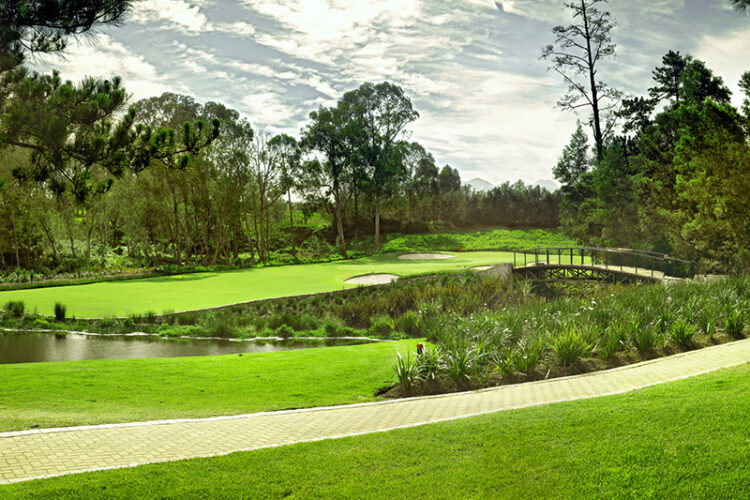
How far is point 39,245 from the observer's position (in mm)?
35344

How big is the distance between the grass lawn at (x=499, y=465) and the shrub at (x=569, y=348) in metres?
3.71

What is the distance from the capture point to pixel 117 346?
14.1 meters

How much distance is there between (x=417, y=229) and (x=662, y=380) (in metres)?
44.7

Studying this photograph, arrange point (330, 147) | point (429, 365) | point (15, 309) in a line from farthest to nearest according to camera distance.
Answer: point (330, 147)
point (15, 309)
point (429, 365)

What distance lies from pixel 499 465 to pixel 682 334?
786cm

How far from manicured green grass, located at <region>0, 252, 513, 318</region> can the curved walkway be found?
39.3ft

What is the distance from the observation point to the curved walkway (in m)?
5.42

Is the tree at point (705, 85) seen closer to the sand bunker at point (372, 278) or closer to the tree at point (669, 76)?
the tree at point (669, 76)

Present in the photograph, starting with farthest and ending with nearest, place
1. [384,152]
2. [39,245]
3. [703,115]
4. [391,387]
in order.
Answer: 1. [384,152]
2. [39,245]
3. [703,115]
4. [391,387]

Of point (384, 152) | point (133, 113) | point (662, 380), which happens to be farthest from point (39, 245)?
point (662, 380)

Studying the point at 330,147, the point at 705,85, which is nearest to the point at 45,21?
the point at 705,85

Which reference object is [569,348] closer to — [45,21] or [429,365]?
[429,365]

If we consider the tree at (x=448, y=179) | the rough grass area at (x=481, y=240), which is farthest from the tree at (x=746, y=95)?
the tree at (x=448, y=179)

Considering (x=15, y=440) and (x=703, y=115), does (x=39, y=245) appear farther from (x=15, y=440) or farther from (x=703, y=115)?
(x=703, y=115)
